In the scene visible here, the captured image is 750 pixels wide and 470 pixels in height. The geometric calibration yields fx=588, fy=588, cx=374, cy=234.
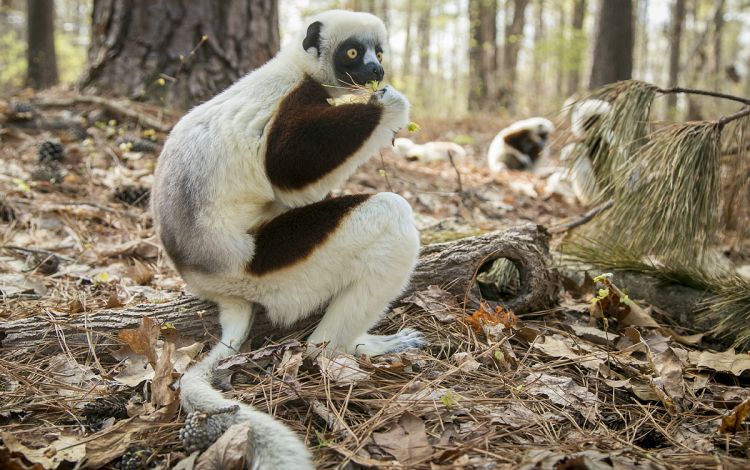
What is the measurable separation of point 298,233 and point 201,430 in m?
1.12

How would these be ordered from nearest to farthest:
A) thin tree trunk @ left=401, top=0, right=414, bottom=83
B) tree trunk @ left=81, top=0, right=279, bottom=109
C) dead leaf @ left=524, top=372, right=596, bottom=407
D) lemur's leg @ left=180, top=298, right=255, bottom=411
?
1. lemur's leg @ left=180, top=298, right=255, bottom=411
2. dead leaf @ left=524, top=372, right=596, bottom=407
3. tree trunk @ left=81, top=0, right=279, bottom=109
4. thin tree trunk @ left=401, top=0, right=414, bottom=83

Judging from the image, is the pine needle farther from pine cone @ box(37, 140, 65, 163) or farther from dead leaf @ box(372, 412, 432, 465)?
pine cone @ box(37, 140, 65, 163)

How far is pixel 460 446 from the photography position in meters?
2.32

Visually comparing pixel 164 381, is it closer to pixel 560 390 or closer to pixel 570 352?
pixel 560 390

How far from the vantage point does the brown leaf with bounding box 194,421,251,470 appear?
7.23 ft

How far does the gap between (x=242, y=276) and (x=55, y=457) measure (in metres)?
1.20

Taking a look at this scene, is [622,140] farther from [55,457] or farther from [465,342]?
[55,457]

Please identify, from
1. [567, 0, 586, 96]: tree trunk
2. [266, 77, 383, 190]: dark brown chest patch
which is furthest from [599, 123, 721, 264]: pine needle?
[567, 0, 586, 96]: tree trunk

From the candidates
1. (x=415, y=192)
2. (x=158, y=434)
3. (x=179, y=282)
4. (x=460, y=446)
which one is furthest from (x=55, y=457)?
(x=415, y=192)

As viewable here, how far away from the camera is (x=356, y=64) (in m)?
3.72

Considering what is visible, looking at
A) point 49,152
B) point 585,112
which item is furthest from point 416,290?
point 49,152

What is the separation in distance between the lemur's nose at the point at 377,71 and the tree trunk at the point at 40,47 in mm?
9595

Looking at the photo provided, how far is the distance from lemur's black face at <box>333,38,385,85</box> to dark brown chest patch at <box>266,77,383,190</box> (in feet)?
2.05

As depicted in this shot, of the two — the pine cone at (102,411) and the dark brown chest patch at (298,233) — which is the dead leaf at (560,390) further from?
the pine cone at (102,411)
